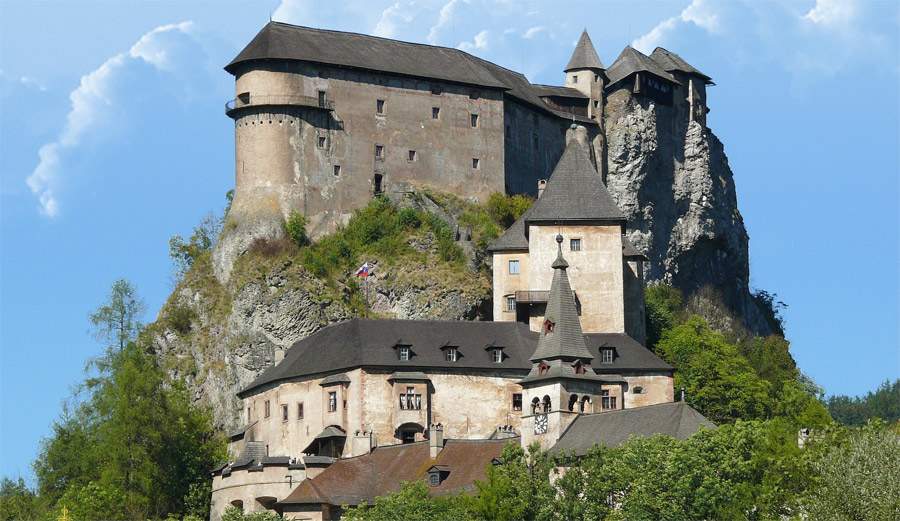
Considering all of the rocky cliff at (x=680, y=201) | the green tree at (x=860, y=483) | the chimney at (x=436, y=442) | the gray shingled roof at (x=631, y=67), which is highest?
the gray shingled roof at (x=631, y=67)

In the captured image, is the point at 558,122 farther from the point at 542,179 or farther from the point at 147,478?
the point at 147,478

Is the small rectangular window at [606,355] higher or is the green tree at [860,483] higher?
the small rectangular window at [606,355]

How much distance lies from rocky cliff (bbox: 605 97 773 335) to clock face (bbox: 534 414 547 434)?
45.7 meters

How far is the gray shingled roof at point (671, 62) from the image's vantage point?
465ft

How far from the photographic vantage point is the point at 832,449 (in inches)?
2881

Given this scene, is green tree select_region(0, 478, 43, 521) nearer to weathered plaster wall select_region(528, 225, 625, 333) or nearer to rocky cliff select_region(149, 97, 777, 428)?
rocky cliff select_region(149, 97, 777, 428)

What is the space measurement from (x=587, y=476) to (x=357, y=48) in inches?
1991

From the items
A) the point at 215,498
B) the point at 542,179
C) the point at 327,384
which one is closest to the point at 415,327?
the point at 327,384

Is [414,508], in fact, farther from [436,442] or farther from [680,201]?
[680,201]

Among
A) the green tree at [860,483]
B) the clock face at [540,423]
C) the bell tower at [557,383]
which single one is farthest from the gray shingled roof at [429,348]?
the green tree at [860,483]

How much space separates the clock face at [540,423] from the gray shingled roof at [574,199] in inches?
804

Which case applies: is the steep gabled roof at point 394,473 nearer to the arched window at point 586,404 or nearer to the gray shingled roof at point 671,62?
the arched window at point 586,404

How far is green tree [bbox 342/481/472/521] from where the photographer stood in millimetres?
82650

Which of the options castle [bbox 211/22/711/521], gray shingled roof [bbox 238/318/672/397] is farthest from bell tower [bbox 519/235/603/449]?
gray shingled roof [bbox 238/318/672/397]
